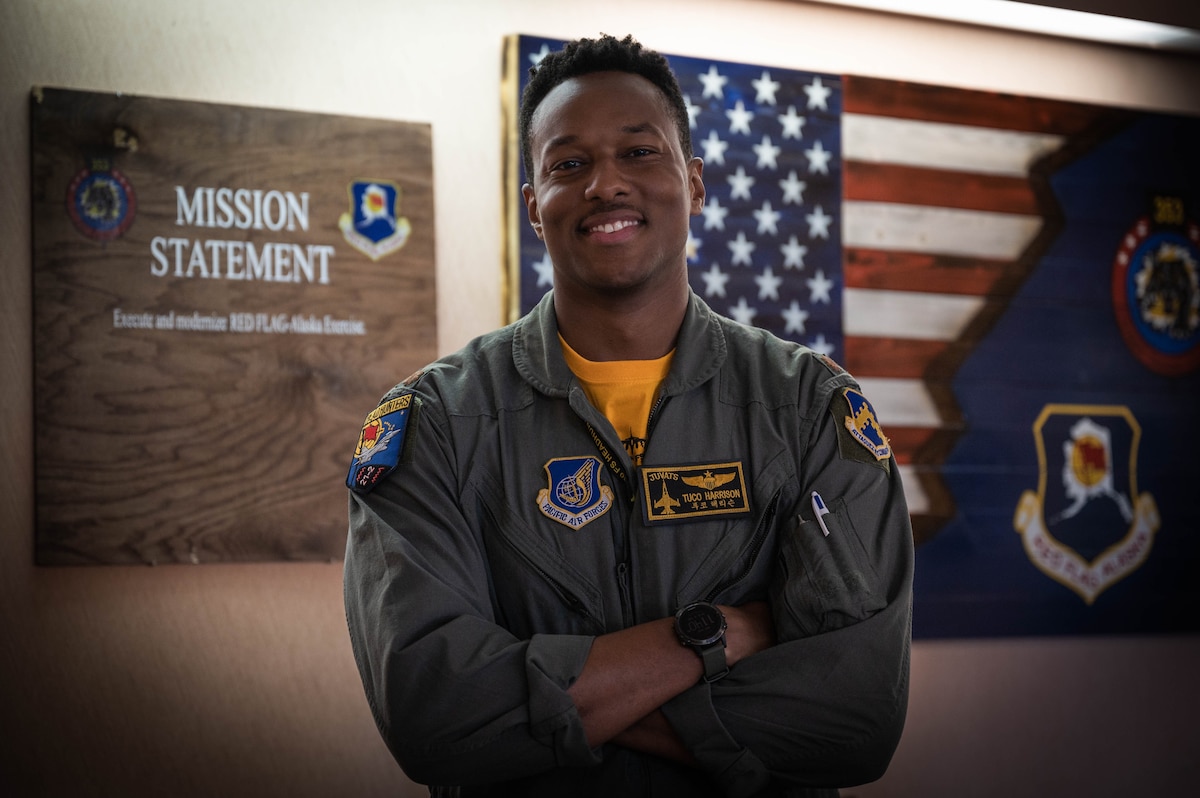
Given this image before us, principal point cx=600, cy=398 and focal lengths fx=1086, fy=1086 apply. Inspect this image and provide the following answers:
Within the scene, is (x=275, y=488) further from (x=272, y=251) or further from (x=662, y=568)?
(x=662, y=568)

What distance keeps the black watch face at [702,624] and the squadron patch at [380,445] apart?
0.44m

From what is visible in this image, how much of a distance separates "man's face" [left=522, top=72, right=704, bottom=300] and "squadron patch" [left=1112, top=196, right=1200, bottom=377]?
2.19 meters

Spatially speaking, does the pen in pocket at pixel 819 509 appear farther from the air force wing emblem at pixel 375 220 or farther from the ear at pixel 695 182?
the air force wing emblem at pixel 375 220

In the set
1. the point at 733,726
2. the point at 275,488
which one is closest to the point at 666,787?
the point at 733,726

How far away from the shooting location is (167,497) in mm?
2375

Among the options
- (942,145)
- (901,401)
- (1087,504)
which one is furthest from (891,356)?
(1087,504)

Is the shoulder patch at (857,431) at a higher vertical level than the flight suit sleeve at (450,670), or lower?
higher

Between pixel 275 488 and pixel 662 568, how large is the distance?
4.32ft

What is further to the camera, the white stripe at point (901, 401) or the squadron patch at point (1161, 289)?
the squadron patch at point (1161, 289)

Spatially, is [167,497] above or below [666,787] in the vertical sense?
above

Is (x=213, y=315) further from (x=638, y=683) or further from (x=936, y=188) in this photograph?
(x=936, y=188)

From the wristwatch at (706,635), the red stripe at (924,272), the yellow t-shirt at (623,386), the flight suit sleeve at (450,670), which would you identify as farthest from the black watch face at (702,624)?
the red stripe at (924,272)

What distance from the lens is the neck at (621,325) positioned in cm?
157

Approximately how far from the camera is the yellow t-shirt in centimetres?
154
